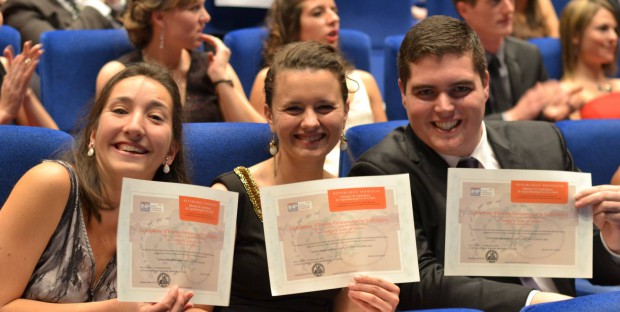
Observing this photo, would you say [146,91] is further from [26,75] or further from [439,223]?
[26,75]

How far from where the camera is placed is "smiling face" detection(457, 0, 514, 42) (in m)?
4.26

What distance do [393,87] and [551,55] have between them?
3.10 feet

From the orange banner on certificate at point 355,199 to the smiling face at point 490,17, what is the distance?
Answer: 7.54ft

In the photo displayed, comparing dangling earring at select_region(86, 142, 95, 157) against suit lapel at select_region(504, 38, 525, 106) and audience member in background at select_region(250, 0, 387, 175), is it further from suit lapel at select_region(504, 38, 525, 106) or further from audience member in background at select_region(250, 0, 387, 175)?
suit lapel at select_region(504, 38, 525, 106)

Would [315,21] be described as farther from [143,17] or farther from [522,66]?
[522,66]

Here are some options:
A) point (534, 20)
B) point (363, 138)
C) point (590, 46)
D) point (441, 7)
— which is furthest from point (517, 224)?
point (441, 7)

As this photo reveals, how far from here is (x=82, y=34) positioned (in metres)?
3.88

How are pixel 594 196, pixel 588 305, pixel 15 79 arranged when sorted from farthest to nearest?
pixel 15 79 → pixel 594 196 → pixel 588 305

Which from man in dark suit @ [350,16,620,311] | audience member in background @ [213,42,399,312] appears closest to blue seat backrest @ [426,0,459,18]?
man in dark suit @ [350,16,620,311]

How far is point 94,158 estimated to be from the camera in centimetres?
235

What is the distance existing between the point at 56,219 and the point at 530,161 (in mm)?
1326

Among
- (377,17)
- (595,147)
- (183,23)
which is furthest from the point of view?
(377,17)

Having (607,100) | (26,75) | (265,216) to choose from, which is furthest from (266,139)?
(607,100)

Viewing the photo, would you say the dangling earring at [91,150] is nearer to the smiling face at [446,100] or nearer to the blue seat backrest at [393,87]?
the smiling face at [446,100]
